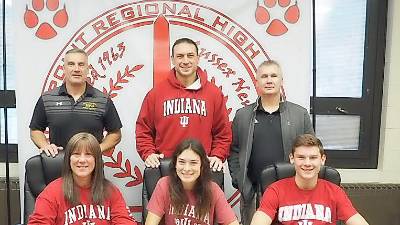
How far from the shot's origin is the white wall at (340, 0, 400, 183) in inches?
149

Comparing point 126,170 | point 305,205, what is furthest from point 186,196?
point 126,170

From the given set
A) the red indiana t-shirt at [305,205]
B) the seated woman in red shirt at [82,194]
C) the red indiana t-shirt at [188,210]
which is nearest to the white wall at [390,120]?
the red indiana t-shirt at [305,205]

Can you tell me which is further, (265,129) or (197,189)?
(265,129)

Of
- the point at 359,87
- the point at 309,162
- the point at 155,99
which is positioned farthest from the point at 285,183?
the point at 359,87

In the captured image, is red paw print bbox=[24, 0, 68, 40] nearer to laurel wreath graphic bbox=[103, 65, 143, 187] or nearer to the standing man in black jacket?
laurel wreath graphic bbox=[103, 65, 143, 187]

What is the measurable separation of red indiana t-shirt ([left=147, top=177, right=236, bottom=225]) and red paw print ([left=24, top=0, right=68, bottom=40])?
1.42 metres

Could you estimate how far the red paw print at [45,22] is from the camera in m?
3.28

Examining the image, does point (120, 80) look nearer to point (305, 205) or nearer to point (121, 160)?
point (121, 160)

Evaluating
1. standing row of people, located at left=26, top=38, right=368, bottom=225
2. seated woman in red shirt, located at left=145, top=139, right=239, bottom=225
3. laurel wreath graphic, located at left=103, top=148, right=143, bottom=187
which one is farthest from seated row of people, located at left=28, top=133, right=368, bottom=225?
laurel wreath graphic, located at left=103, top=148, right=143, bottom=187

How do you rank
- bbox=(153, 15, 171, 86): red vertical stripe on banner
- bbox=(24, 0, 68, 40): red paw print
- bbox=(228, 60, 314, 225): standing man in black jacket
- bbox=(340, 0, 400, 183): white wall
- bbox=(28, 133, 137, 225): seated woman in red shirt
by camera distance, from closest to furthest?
bbox=(28, 133, 137, 225): seated woman in red shirt, bbox=(228, 60, 314, 225): standing man in black jacket, bbox=(24, 0, 68, 40): red paw print, bbox=(153, 15, 171, 86): red vertical stripe on banner, bbox=(340, 0, 400, 183): white wall

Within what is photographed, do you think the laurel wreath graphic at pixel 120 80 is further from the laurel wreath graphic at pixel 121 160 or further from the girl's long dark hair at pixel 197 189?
the girl's long dark hair at pixel 197 189

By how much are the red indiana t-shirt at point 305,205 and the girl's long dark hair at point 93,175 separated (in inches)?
29.6

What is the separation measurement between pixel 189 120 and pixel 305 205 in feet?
2.74

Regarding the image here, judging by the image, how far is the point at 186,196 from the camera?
8.21ft
